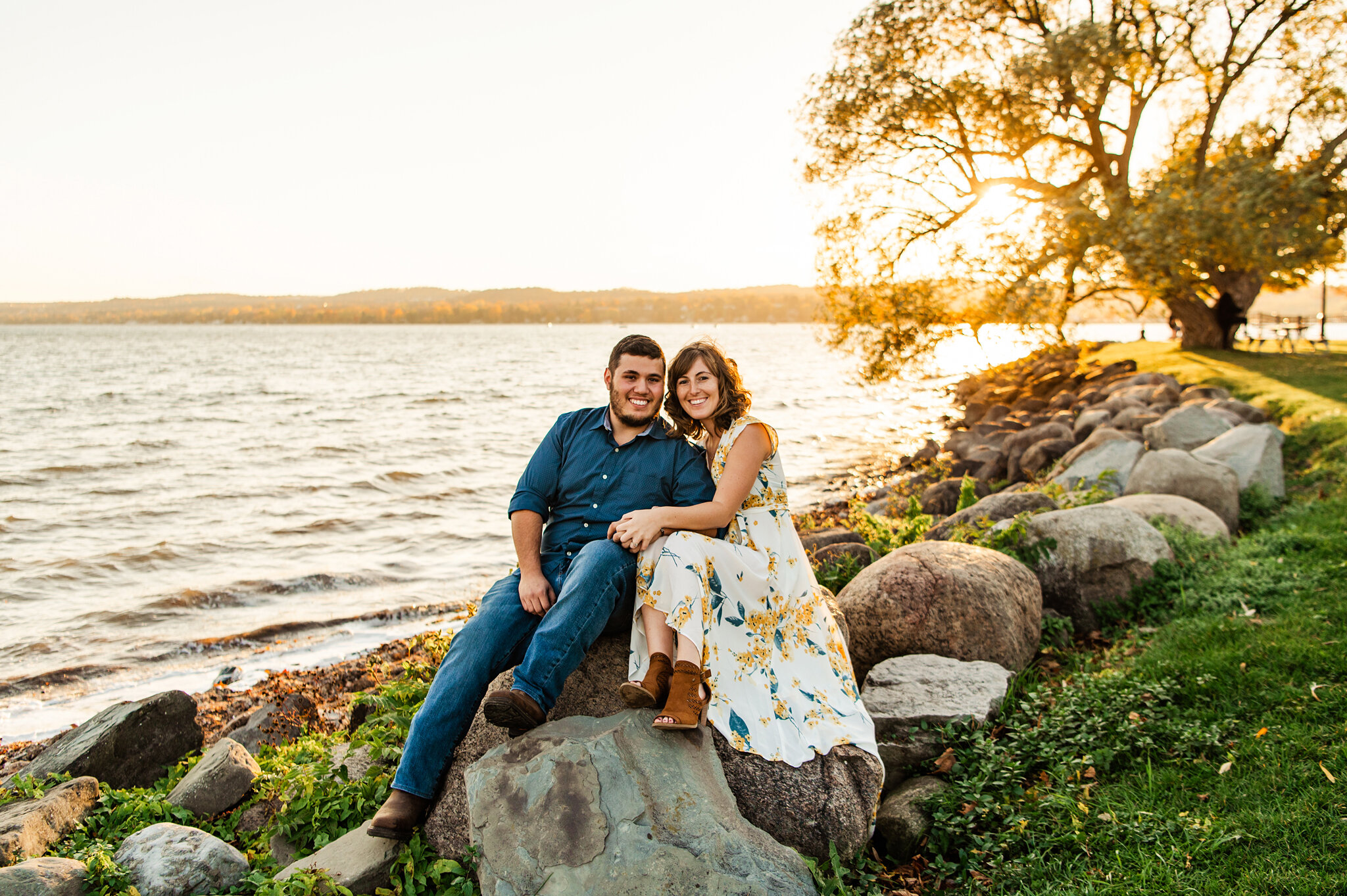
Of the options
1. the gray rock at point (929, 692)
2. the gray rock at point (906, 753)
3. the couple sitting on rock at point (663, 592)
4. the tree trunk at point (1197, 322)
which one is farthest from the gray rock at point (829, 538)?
the tree trunk at point (1197, 322)

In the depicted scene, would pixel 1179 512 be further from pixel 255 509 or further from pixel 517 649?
pixel 255 509

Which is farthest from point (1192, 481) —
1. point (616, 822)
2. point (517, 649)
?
point (616, 822)

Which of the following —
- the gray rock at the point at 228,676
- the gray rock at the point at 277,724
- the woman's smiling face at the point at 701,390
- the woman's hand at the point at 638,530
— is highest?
the woman's smiling face at the point at 701,390

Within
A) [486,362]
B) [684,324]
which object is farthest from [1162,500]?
[684,324]

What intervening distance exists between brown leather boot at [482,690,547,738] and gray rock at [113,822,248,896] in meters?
1.60

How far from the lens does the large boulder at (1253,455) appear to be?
29.7ft

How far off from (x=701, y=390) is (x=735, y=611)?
140 cm

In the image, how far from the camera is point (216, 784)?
17.4 feet

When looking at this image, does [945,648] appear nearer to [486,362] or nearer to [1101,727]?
[1101,727]

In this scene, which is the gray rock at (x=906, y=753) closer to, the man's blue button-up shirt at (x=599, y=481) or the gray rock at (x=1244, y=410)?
the man's blue button-up shirt at (x=599, y=481)

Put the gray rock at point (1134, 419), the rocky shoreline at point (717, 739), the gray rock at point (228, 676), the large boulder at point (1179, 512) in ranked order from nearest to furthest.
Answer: the rocky shoreline at point (717, 739), the large boulder at point (1179, 512), the gray rock at point (228, 676), the gray rock at point (1134, 419)

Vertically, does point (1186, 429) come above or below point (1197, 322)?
below

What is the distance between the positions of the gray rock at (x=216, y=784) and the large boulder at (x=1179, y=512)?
7.35 meters

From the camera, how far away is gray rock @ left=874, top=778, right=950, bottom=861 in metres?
4.35
